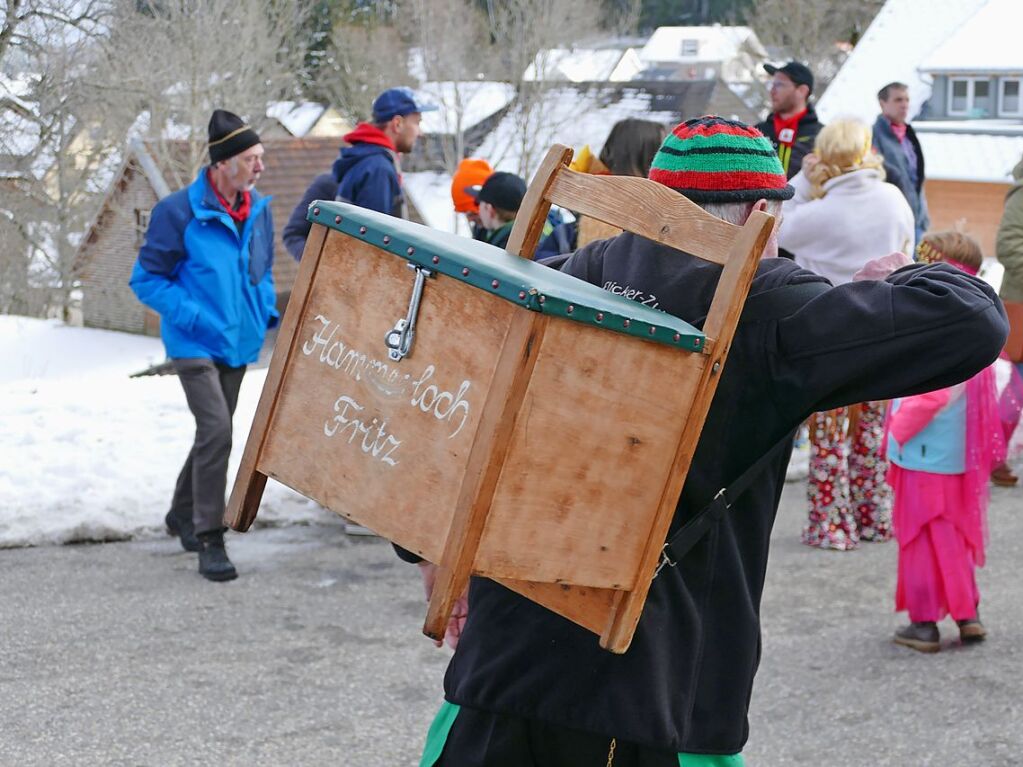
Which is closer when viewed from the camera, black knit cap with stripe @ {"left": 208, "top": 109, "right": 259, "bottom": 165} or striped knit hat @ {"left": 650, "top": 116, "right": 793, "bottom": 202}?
striped knit hat @ {"left": 650, "top": 116, "right": 793, "bottom": 202}

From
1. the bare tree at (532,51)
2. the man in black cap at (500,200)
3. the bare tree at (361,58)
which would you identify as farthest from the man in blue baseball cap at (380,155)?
the bare tree at (361,58)

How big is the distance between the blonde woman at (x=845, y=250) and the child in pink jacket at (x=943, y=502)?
866mm

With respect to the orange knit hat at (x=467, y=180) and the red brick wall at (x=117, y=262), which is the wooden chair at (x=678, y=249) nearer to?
the orange knit hat at (x=467, y=180)

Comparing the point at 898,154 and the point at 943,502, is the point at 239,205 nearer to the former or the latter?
the point at 943,502

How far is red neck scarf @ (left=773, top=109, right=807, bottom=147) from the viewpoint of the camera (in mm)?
7824

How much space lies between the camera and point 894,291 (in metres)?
2.22

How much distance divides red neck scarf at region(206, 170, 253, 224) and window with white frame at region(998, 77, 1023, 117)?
1398 inches

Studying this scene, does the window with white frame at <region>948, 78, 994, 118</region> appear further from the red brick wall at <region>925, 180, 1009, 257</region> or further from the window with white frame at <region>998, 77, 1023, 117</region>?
the red brick wall at <region>925, 180, 1009, 257</region>

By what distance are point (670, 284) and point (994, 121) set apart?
128 feet

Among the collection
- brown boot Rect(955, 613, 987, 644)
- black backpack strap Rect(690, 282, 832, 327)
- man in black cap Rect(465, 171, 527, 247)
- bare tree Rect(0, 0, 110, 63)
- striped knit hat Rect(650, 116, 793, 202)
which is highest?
bare tree Rect(0, 0, 110, 63)

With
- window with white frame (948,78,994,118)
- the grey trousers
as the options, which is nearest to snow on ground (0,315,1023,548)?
the grey trousers

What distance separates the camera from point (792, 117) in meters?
7.89

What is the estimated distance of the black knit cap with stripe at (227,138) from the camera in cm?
604

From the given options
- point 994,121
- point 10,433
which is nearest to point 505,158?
point 994,121
